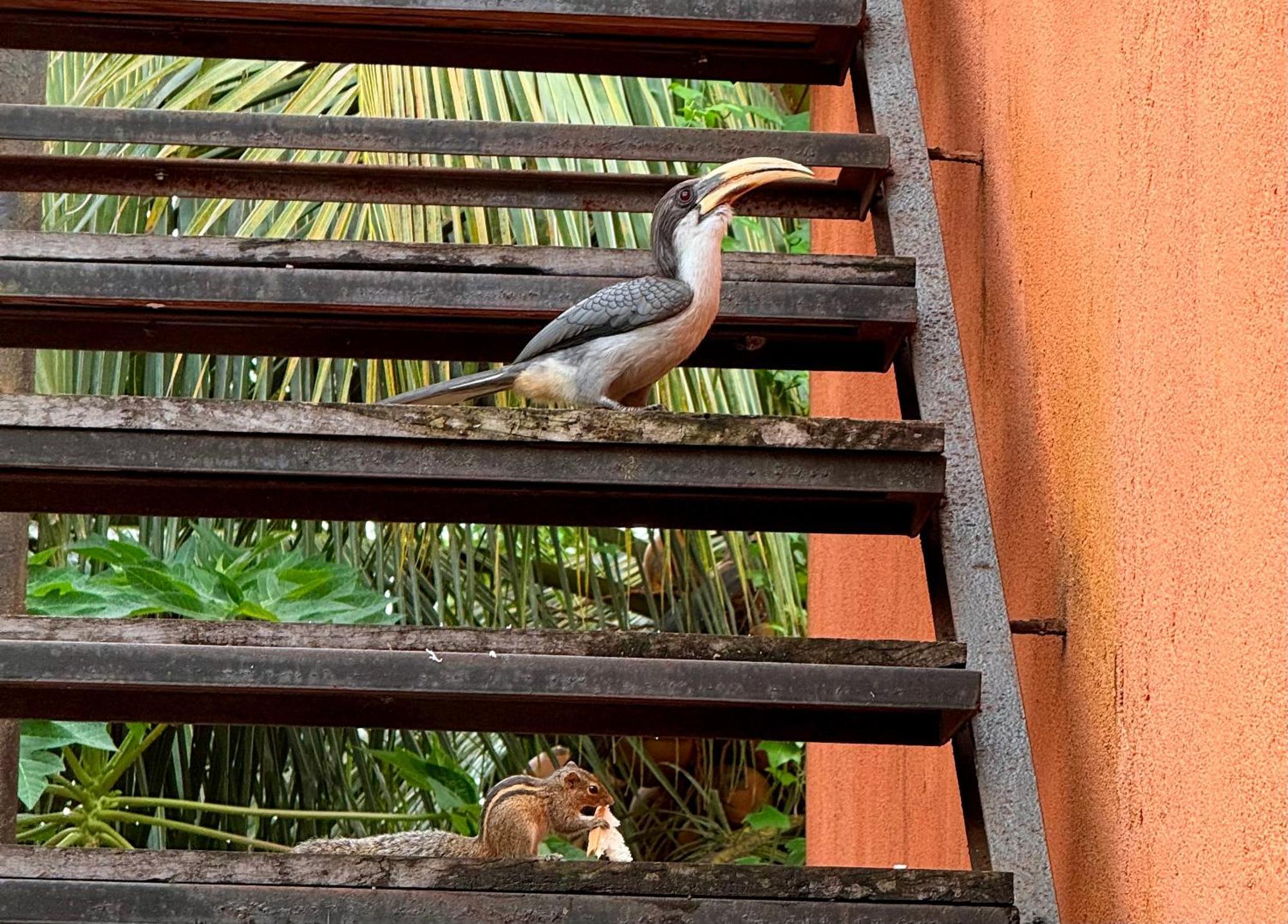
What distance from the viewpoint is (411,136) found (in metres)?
2.45

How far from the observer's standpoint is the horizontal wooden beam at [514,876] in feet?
5.25

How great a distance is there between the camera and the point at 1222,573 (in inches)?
57.2

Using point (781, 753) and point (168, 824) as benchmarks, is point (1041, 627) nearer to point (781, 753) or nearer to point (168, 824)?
point (168, 824)

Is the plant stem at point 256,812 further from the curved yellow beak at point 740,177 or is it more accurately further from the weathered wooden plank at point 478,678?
the weathered wooden plank at point 478,678

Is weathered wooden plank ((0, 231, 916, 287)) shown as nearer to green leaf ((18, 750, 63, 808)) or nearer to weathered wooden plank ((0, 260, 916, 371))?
weathered wooden plank ((0, 260, 916, 371))

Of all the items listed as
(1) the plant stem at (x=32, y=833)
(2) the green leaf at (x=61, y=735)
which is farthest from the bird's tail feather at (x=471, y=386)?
(1) the plant stem at (x=32, y=833)

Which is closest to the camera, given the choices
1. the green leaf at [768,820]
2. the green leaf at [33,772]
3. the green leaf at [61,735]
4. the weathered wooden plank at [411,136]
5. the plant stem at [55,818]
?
the weathered wooden plank at [411,136]

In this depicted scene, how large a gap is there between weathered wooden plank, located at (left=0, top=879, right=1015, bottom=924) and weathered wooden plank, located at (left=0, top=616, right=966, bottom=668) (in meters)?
0.28

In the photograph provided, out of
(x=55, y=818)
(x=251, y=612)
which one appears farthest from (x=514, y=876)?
(x=55, y=818)

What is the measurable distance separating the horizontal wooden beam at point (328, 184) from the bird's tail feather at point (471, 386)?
0.25 meters

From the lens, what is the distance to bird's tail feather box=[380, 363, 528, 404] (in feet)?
8.11

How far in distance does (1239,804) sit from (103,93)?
4525 mm

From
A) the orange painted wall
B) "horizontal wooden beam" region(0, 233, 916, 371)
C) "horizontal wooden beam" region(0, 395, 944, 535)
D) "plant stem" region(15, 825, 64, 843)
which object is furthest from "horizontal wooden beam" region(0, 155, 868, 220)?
"plant stem" region(15, 825, 64, 843)

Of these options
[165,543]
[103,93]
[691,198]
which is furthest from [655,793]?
[691,198]
